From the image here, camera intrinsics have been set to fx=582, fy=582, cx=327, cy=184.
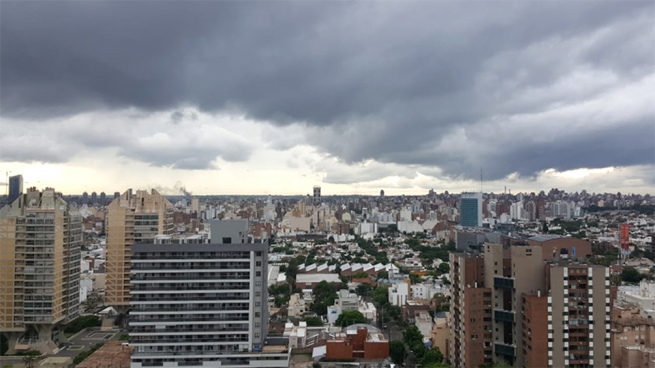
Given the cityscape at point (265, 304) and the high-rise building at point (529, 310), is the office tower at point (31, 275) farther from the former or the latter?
the high-rise building at point (529, 310)

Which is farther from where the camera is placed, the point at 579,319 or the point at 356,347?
the point at 356,347

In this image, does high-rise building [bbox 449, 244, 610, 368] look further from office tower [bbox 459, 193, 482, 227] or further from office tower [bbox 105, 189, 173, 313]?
office tower [bbox 459, 193, 482, 227]

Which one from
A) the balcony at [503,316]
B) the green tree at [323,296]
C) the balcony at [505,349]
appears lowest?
the green tree at [323,296]

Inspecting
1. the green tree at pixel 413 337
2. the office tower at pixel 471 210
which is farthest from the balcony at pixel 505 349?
the office tower at pixel 471 210

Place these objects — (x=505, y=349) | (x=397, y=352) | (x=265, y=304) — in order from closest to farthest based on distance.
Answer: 1. (x=505, y=349)
2. (x=265, y=304)
3. (x=397, y=352)

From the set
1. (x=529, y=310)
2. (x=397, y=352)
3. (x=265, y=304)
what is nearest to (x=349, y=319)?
(x=397, y=352)

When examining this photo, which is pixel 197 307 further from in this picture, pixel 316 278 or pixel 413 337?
pixel 316 278
